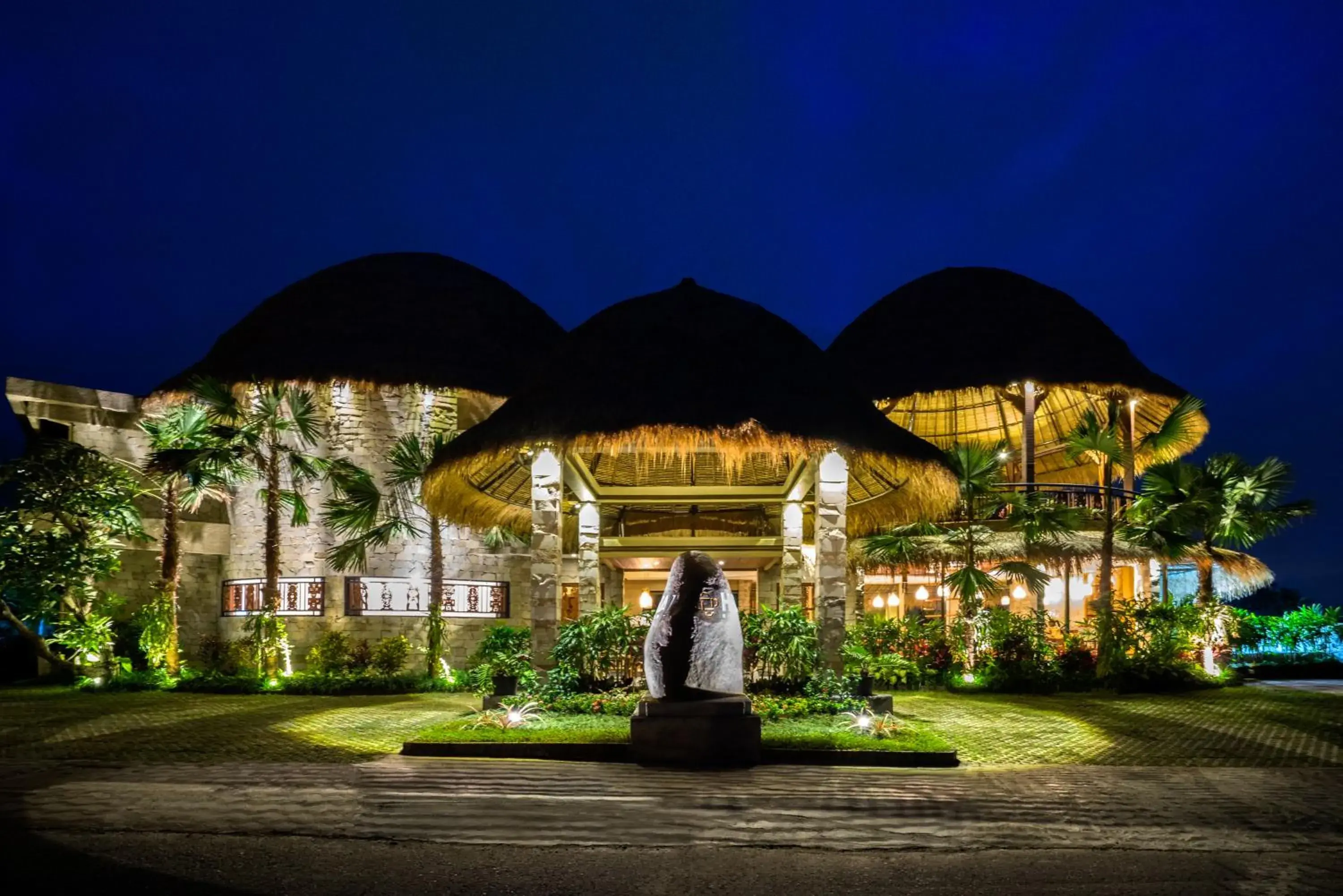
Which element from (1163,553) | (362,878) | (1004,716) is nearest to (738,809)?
(362,878)

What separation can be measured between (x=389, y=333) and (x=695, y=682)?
11744mm

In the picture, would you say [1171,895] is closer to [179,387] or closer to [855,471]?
[855,471]

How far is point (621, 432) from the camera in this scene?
941 centimetres

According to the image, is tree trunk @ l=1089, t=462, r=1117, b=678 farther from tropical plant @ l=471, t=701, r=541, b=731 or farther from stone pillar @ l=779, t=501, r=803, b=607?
tropical plant @ l=471, t=701, r=541, b=731

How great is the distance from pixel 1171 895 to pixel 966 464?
1097 cm

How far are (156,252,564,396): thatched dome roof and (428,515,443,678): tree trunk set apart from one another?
2576 mm

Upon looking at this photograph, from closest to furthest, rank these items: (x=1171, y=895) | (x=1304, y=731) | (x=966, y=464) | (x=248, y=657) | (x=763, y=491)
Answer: (x=1171, y=895) < (x=1304, y=731) < (x=763, y=491) < (x=966, y=464) < (x=248, y=657)

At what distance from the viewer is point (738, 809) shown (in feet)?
18.9

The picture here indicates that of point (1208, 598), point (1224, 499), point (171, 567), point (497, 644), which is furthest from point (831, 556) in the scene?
point (171, 567)

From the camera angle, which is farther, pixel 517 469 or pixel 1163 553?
pixel 1163 553

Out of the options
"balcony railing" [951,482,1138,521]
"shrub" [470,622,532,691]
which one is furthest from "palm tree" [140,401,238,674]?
"balcony railing" [951,482,1138,521]

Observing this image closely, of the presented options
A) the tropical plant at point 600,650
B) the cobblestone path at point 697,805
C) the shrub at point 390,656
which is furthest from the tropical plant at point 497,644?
the cobblestone path at point 697,805

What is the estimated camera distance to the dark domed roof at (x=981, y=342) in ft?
60.5

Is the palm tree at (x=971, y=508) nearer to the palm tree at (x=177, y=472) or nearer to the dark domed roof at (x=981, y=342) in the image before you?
the dark domed roof at (x=981, y=342)
